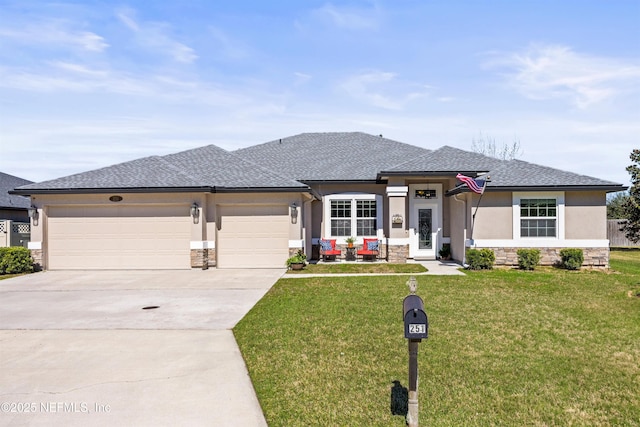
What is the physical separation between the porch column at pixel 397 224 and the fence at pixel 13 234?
14.8 m

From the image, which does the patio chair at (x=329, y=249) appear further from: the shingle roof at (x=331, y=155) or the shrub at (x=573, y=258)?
the shrub at (x=573, y=258)

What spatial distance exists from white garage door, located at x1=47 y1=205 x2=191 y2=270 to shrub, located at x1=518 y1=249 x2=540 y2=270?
456 inches

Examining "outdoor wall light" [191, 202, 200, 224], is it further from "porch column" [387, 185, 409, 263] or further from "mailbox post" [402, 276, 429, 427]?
"mailbox post" [402, 276, 429, 427]

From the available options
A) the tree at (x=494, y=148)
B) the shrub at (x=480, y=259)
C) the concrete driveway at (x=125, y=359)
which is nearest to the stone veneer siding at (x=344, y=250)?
the shrub at (x=480, y=259)

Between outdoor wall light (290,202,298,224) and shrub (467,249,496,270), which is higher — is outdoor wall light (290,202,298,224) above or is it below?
above

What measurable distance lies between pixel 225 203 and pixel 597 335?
12173 mm

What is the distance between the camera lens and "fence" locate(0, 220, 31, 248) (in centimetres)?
1720

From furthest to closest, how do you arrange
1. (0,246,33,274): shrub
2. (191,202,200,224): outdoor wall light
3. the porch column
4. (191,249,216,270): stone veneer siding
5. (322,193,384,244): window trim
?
(322,193,384,244): window trim
the porch column
(191,249,216,270): stone veneer siding
(191,202,200,224): outdoor wall light
(0,246,33,274): shrub

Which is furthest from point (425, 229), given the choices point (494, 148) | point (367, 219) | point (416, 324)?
point (494, 148)

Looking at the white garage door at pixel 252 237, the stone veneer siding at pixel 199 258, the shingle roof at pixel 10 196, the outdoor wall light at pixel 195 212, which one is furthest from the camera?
the shingle roof at pixel 10 196

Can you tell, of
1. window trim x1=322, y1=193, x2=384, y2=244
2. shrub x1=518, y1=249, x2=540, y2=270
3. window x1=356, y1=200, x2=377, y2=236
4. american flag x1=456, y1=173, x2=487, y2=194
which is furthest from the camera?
window x1=356, y1=200, x2=377, y2=236

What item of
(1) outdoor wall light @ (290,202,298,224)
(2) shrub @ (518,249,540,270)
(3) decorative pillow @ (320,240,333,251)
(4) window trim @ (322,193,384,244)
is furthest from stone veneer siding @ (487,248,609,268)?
(1) outdoor wall light @ (290,202,298,224)

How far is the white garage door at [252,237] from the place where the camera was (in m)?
15.9

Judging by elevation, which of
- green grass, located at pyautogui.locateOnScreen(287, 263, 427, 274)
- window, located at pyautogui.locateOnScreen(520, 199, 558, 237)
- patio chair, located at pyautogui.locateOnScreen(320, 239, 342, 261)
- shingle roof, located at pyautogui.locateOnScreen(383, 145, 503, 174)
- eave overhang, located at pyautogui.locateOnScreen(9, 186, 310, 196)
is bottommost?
green grass, located at pyautogui.locateOnScreen(287, 263, 427, 274)
